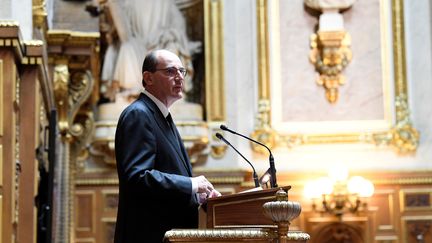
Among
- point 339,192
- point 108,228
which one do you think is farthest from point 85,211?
point 339,192

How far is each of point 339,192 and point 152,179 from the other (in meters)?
6.35

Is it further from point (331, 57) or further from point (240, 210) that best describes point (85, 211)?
point (240, 210)

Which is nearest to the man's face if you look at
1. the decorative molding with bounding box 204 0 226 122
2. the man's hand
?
the man's hand

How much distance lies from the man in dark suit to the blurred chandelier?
601cm

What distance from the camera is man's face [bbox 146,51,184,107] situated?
155 inches

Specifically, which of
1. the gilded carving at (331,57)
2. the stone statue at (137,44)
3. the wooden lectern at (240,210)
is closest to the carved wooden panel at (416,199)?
the gilded carving at (331,57)

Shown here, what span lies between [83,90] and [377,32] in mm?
3309

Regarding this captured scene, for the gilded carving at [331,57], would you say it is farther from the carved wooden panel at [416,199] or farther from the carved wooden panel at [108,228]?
the carved wooden panel at [108,228]

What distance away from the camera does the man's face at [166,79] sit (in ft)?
12.9

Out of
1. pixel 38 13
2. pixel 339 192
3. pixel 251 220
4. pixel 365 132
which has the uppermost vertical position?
pixel 38 13

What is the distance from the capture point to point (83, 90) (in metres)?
9.16

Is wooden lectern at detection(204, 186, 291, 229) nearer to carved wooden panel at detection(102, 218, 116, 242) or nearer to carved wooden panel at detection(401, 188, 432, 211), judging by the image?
carved wooden panel at detection(102, 218, 116, 242)

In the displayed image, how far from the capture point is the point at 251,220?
11.7 ft

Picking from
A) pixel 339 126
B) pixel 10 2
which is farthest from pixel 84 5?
pixel 339 126
